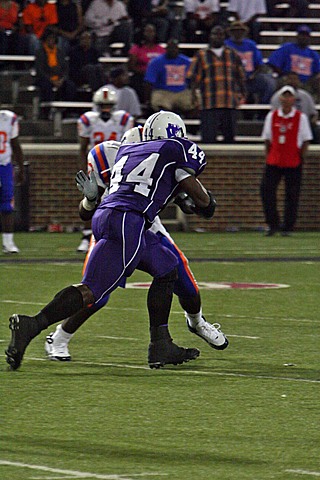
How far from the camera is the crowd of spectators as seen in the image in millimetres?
20641

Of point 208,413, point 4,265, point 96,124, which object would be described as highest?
point 208,413

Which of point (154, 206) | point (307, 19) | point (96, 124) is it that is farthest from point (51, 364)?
point (307, 19)

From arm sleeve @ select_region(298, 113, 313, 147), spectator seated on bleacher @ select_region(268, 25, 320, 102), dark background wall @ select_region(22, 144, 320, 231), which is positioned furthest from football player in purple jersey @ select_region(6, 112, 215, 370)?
spectator seated on bleacher @ select_region(268, 25, 320, 102)

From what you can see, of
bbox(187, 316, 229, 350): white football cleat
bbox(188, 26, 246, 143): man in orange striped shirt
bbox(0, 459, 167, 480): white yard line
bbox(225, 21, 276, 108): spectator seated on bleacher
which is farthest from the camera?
bbox(225, 21, 276, 108): spectator seated on bleacher

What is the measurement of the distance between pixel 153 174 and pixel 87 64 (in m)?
14.0

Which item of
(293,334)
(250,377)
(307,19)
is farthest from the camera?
(307,19)

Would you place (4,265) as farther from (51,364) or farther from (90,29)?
(90,29)

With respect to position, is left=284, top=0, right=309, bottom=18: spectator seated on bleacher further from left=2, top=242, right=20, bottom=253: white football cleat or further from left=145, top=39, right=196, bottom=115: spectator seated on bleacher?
left=2, top=242, right=20, bottom=253: white football cleat

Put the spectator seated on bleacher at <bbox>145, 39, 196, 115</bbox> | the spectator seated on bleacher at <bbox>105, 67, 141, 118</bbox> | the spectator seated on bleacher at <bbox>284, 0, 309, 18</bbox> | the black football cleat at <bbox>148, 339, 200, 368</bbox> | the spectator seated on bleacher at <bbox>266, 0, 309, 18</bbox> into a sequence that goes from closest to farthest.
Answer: the black football cleat at <bbox>148, 339, 200, 368</bbox>, the spectator seated on bleacher at <bbox>105, 67, 141, 118</bbox>, the spectator seated on bleacher at <bbox>145, 39, 196, 115</bbox>, the spectator seated on bleacher at <bbox>266, 0, 309, 18</bbox>, the spectator seated on bleacher at <bbox>284, 0, 309, 18</bbox>

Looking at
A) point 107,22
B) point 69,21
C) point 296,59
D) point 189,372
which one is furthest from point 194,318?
point 107,22

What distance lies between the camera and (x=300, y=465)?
520 centimetres

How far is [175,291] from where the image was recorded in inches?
324

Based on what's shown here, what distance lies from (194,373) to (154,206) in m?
0.97

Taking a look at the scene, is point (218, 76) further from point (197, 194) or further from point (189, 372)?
point (189, 372)
